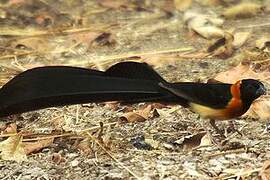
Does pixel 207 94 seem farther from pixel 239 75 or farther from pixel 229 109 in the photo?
pixel 239 75

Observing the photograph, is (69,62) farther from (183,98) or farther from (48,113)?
(183,98)

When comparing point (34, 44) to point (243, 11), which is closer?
point (34, 44)

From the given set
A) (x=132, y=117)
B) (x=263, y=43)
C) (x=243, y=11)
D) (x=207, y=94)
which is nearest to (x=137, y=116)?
(x=132, y=117)

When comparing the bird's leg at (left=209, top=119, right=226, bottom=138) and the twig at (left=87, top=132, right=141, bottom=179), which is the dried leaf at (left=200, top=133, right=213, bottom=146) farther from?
the twig at (left=87, top=132, right=141, bottom=179)

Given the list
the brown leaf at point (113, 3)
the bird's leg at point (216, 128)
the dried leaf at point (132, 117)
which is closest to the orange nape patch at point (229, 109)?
the bird's leg at point (216, 128)

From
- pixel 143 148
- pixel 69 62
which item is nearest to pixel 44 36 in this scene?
pixel 69 62

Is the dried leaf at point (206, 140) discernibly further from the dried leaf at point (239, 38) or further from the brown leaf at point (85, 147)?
the dried leaf at point (239, 38)
